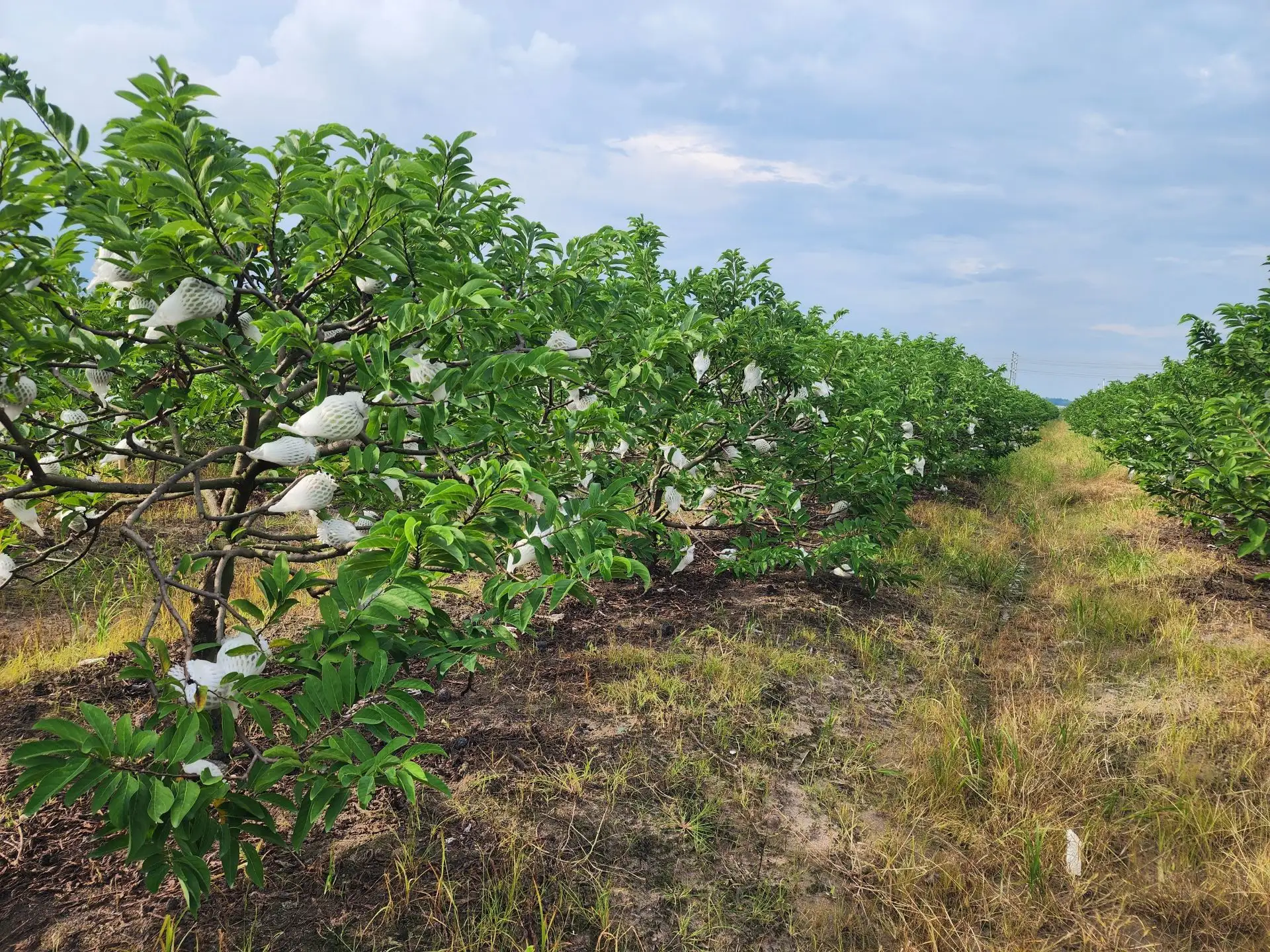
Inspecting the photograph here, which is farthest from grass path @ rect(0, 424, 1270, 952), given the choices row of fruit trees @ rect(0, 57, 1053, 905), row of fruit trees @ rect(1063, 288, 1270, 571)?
row of fruit trees @ rect(1063, 288, 1270, 571)

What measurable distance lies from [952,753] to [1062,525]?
582 centimetres

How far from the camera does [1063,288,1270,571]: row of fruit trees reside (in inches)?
174

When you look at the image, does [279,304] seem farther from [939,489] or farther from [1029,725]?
[939,489]

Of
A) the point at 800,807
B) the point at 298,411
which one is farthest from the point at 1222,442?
the point at 298,411

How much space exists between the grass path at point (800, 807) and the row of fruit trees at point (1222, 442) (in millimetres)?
932

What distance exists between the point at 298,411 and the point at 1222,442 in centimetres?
519

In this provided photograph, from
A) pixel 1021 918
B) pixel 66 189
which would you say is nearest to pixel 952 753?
pixel 1021 918

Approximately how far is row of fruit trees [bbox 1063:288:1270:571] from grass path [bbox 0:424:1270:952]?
93 cm

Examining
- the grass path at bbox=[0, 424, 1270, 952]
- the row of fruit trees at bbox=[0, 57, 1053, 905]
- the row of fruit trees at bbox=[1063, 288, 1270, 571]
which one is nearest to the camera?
the row of fruit trees at bbox=[0, 57, 1053, 905]

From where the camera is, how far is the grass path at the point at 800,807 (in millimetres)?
2025

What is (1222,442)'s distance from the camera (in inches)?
177

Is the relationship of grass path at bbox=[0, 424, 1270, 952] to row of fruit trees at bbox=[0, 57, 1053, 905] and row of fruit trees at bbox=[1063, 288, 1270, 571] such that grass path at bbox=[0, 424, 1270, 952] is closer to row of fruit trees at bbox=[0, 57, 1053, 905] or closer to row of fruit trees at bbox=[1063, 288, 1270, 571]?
row of fruit trees at bbox=[0, 57, 1053, 905]

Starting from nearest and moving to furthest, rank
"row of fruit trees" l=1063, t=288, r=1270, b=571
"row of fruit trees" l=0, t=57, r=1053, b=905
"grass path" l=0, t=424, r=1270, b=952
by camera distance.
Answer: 1. "row of fruit trees" l=0, t=57, r=1053, b=905
2. "grass path" l=0, t=424, r=1270, b=952
3. "row of fruit trees" l=1063, t=288, r=1270, b=571

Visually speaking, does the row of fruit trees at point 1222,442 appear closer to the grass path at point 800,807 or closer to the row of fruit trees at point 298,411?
the grass path at point 800,807
